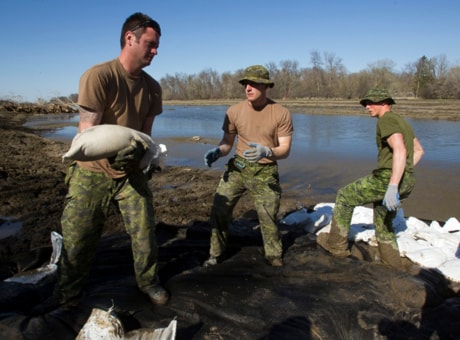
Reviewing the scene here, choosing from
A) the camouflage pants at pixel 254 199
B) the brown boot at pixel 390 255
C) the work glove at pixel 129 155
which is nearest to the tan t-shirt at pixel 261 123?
the camouflage pants at pixel 254 199

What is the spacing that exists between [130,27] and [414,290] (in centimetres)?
285

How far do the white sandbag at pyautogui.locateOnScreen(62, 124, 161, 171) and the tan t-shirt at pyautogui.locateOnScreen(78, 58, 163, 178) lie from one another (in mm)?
208

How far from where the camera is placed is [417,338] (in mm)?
2484

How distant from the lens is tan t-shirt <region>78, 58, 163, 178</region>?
2.36 metres

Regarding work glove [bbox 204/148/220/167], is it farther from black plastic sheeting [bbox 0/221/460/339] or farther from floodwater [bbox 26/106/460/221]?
floodwater [bbox 26/106/460/221]

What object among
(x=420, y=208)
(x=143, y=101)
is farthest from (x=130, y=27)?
(x=420, y=208)

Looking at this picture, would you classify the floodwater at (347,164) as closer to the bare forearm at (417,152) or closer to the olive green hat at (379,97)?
the bare forearm at (417,152)

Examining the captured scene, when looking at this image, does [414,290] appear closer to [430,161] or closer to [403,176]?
[403,176]

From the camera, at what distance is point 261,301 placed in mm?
2727

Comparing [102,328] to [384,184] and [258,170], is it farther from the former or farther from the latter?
[384,184]

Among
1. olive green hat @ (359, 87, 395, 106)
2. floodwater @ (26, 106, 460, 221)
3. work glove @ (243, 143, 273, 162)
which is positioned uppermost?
olive green hat @ (359, 87, 395, 106)

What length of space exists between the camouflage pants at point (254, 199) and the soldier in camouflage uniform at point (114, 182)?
2.81 feet

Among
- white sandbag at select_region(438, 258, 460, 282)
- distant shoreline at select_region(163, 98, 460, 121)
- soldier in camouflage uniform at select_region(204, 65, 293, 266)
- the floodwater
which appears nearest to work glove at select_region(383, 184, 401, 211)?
white sandbag at select_region(438, 258, 460, 282)

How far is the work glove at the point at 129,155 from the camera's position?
2293mm
